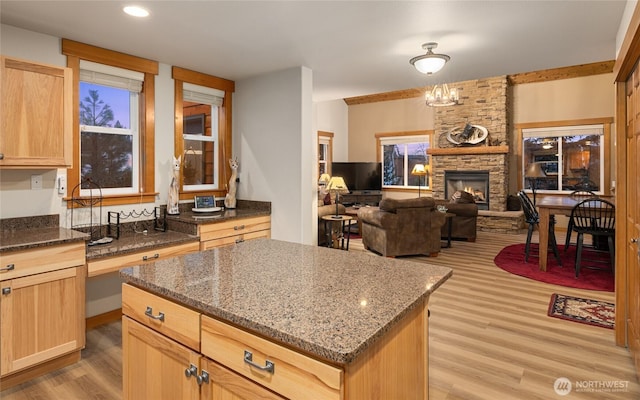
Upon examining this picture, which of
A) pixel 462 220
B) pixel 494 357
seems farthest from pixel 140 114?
pixel 462 220

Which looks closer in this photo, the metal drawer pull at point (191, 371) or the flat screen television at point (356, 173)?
the metal drawer pull at point (191, 371)

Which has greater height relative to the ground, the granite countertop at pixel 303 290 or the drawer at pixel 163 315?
the granite countertop at pixel 303 290

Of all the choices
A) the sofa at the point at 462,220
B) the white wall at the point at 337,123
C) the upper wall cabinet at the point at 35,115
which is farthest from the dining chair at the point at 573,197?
the white wall at the point at 337,123

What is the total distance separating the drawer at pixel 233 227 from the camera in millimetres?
3537

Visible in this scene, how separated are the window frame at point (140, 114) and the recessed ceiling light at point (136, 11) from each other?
0.88m

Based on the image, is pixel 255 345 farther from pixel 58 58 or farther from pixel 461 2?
pixel 58 58

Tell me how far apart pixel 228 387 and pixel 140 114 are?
131 inches

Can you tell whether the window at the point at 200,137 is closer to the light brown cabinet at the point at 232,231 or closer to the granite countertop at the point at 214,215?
the granite countertop at the point at 214,215

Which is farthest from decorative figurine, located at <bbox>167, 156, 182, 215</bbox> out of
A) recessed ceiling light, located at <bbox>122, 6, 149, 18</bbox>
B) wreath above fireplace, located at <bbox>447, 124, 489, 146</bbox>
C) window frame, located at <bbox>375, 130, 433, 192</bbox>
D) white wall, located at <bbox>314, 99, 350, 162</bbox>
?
window frame, located at <bbox>375, 130, 433, 192</bbox>

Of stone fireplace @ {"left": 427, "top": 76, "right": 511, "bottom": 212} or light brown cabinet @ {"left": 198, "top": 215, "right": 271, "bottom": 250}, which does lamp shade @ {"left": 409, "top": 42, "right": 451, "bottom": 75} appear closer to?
light brown cabinet @ {"left": 198, "top": 215, "right": 271, "bottom": 250}

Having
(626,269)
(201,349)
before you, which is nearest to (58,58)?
(201,349)

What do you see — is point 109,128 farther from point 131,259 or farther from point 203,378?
point 203,378

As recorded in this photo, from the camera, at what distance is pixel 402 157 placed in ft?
33.6

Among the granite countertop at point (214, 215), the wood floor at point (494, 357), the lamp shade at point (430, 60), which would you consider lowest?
the wood floor at point (494, 357)
